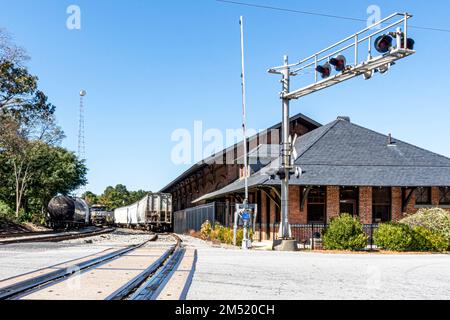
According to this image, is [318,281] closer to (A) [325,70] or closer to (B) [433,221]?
(A) [325,70]

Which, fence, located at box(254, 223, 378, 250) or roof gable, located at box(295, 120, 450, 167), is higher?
roof gable, located at box(295, 120, 450, 167)

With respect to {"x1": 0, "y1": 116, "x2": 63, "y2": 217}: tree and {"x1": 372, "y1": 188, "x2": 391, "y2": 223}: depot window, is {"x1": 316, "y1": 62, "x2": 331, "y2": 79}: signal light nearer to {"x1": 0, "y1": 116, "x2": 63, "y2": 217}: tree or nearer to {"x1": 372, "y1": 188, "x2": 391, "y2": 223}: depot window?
{"x1": 372, "y1": 188, "x2": 391, "y2": 223}: depot window

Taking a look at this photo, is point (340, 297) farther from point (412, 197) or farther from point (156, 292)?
point (412, 197)

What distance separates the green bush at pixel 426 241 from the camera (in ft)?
69.3

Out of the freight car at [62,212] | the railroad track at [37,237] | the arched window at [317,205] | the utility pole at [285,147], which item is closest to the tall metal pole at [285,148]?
the utility pole at [285,147]

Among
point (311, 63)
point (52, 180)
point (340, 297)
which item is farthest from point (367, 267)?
point (52, 180)

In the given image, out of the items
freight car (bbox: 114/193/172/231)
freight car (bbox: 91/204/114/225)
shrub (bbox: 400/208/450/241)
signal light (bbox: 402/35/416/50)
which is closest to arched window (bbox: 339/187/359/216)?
shrub (bbox: 400/208/450/241)

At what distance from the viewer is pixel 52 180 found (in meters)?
62.5

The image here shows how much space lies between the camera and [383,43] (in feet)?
49.1

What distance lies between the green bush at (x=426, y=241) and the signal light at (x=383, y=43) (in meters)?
8.93

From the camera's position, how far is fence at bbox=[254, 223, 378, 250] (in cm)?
2286

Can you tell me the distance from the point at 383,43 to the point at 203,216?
75.4ft

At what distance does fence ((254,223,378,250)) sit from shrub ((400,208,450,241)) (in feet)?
5.91
